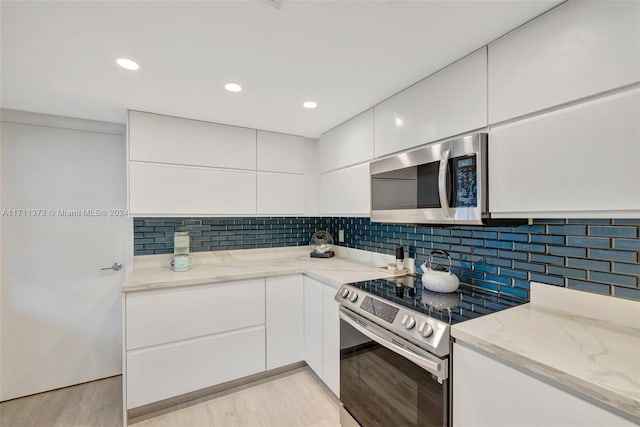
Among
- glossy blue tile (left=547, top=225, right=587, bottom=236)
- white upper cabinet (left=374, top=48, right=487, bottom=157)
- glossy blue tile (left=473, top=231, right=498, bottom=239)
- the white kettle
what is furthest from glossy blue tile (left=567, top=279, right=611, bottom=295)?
white upper cabinet (left=374, top=48, right=487, bottom=157)

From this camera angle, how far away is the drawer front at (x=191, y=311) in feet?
6.00

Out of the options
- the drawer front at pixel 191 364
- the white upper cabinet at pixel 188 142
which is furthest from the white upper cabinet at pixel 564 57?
the drawer front at pixel 191 364

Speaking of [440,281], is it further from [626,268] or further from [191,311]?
[191,311]

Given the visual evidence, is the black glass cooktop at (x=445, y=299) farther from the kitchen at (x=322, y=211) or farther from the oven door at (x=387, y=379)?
the oven door at (x=387, y=379)

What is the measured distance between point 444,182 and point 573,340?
795 mm

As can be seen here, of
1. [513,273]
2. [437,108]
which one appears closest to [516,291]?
[513,273]

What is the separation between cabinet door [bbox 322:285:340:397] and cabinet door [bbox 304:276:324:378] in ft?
0.21

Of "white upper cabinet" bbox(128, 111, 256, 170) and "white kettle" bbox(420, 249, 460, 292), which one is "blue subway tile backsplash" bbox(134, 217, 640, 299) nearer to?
"white kettle" bbox(420, 249, 460, 292)

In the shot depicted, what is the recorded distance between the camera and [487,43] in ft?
4.15

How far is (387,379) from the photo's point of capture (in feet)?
4.61

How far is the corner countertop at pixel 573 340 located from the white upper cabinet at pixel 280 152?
207 cm

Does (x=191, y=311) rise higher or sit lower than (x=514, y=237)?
lower

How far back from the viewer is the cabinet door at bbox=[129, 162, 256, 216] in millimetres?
2090

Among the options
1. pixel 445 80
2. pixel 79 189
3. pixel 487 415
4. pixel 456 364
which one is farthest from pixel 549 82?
pixel 79 189
